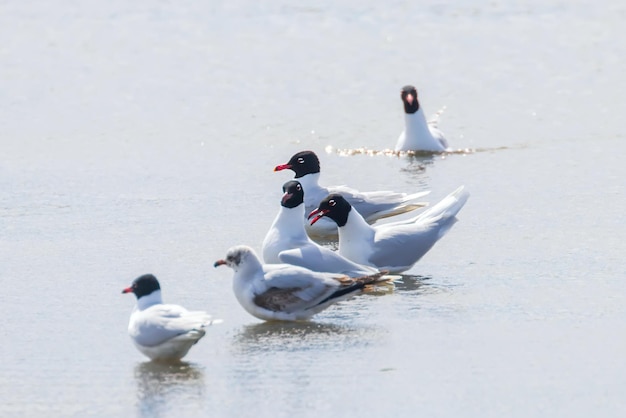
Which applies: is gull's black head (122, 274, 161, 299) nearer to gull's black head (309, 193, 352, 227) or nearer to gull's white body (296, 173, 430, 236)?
gull's black head (309, 193, 352, 227)

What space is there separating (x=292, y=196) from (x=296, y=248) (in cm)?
44

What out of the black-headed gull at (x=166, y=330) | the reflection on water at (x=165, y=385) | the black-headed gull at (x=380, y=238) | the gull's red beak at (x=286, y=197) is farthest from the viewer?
the black-headed gull at (x=380, y=238)

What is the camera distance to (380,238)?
9.11m

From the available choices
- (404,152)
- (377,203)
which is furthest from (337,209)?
(404,152)

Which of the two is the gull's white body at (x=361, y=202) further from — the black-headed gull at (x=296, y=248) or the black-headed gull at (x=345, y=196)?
the black-headed gull at (x=296, y=248)

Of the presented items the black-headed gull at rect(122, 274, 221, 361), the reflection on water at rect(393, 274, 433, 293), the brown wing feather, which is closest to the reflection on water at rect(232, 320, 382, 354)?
the brown wing feather

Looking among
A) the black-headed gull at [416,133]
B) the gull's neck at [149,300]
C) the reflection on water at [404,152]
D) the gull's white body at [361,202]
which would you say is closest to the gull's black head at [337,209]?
the gull's white body at [361,202]

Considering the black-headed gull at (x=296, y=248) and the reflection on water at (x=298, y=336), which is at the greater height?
the black-headed gull at (x=296, y=248)

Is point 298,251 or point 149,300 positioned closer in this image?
point 149,300

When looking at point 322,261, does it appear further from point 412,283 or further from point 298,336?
point 298,336

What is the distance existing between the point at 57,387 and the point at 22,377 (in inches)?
11.0

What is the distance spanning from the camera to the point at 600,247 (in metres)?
9.22

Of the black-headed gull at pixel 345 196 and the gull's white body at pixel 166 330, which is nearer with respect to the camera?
the gull's white body at pixel 166 330

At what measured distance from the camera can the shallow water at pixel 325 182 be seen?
265 inches
